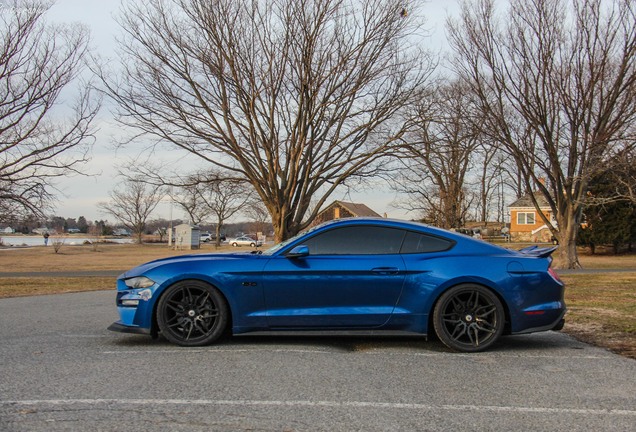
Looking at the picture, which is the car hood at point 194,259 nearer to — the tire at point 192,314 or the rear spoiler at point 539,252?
the tire at point 192,314

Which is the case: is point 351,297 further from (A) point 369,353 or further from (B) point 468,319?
(B) point 468,319

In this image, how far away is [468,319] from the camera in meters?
5.95

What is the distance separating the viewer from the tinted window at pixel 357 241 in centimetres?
620

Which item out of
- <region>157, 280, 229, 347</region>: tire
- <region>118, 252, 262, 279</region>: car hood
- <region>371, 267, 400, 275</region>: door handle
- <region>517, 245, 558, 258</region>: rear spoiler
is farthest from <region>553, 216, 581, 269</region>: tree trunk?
<region>157, 280, 229, 347</region>: tire

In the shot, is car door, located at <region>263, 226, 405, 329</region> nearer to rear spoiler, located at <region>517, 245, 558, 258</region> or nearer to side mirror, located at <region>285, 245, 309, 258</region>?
side mirror, located at <region>285, 245, 309, 258</region>

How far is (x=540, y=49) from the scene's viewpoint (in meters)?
21.8

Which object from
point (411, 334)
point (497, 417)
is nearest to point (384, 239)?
point (411, 334)

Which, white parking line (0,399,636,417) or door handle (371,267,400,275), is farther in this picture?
door handle (371,267,400,275)

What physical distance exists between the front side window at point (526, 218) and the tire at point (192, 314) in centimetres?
6794

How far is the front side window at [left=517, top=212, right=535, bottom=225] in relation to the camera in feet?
227

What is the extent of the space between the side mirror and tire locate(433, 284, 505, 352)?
1.40 meters

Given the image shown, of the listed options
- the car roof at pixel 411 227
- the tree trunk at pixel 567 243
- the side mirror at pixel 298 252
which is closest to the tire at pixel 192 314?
the side mirror at pixel 298 252

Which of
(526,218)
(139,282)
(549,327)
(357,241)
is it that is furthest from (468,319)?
(526,218)

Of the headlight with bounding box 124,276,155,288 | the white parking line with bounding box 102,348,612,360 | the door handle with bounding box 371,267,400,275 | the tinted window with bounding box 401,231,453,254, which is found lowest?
the white parking line with bounding box 102,348,612,360
